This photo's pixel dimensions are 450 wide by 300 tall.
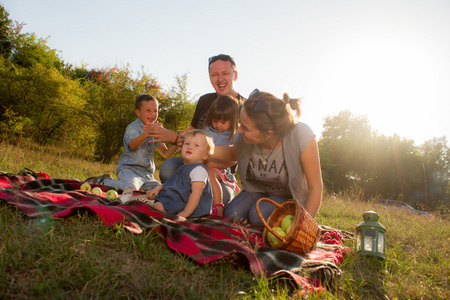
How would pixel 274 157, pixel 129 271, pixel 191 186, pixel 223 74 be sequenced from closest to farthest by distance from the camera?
pixel 129 271, pixel 191 186, pixel 274 157, pixel 223 74

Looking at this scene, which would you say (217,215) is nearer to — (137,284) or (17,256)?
(137,284)

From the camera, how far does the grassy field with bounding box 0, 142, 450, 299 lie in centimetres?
160

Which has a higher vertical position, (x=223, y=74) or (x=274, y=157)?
(x=223, y=74)

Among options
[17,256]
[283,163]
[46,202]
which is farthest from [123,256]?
[283,163]

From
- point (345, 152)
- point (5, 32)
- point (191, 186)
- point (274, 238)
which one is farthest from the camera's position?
point (345, 152)

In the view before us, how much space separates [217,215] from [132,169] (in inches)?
77.8

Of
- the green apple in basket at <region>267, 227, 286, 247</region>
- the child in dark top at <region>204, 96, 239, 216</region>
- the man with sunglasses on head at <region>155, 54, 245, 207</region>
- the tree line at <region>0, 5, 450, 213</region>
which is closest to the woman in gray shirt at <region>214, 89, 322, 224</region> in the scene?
the child in dark top at <region>204, 96, 239, 216</region>

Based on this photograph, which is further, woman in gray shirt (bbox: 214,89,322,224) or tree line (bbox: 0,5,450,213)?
tree line (bbox: 0,5,450,213)

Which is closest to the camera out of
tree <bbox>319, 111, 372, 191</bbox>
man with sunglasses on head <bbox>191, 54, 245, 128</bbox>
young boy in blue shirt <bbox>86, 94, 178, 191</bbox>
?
man with sunglasses on head <bbox>191, 54, 245, 128</bbox>

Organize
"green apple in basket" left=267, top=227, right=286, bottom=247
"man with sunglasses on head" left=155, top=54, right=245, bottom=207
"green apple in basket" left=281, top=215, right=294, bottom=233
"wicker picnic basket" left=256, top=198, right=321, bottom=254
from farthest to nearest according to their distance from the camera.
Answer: "man with sunglasses on head" left=155, top=54, right=245, bottom=207, "green apple in basket" left=281, top=215, right=294, bottom=233, "green apple in basket" left=267, top=227, right=286, bottom=247, "wicker picnic basket" left=256, top=198, right=321, bottom=254

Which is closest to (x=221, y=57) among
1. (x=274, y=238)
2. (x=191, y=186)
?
(x=191, y=186)

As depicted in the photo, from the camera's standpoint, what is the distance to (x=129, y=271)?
179cm

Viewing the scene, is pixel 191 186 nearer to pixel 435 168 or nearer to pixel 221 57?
pixel 221 57

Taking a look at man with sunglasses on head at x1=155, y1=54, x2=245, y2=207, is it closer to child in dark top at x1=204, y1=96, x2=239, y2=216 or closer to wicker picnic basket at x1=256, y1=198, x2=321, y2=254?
child in dark top at x1=204, y1=96, x2=239, y2=216
